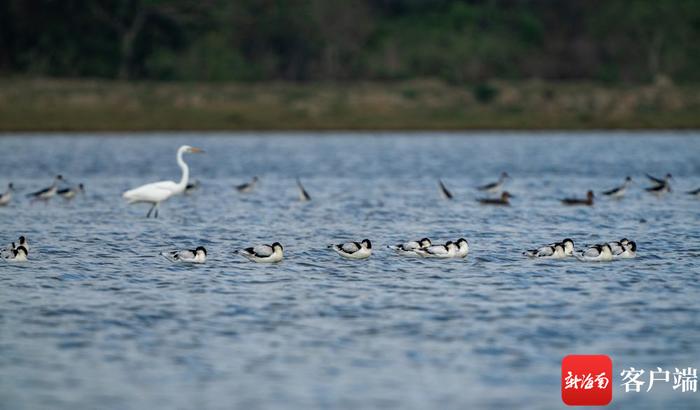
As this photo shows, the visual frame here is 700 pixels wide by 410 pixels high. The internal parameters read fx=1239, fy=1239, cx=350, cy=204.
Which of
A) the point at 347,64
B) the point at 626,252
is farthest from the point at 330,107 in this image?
the point at 626,252

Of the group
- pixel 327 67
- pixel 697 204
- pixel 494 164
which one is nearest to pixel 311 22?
pixel 327 67

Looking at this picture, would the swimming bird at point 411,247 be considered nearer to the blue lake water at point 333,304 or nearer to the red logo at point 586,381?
the blue lake water at point 333,304

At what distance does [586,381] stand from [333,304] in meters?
5.21

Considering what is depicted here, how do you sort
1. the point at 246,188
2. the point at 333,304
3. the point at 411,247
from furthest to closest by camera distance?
the point at 246,188, the point at 411,247, the point at 333,304

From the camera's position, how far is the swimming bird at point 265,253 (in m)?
21.0

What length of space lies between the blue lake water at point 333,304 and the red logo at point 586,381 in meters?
0.13

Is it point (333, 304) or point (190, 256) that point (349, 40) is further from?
point (333, 304)

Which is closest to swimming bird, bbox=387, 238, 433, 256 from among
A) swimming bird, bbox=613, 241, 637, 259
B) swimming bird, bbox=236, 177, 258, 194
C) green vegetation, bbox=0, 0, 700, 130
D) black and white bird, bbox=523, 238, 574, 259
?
black and white bird, bbox=523, 238, 574, 259

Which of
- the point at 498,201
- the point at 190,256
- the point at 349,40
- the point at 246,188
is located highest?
the point at 349,40

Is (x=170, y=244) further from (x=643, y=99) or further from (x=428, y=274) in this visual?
(x=643, y=99)

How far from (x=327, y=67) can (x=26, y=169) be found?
166 feet

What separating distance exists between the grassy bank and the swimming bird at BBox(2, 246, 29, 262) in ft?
136

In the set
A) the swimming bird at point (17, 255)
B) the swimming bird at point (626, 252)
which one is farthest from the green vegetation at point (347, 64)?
the swimming bird at point (626, 252)

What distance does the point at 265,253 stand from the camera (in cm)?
2098
